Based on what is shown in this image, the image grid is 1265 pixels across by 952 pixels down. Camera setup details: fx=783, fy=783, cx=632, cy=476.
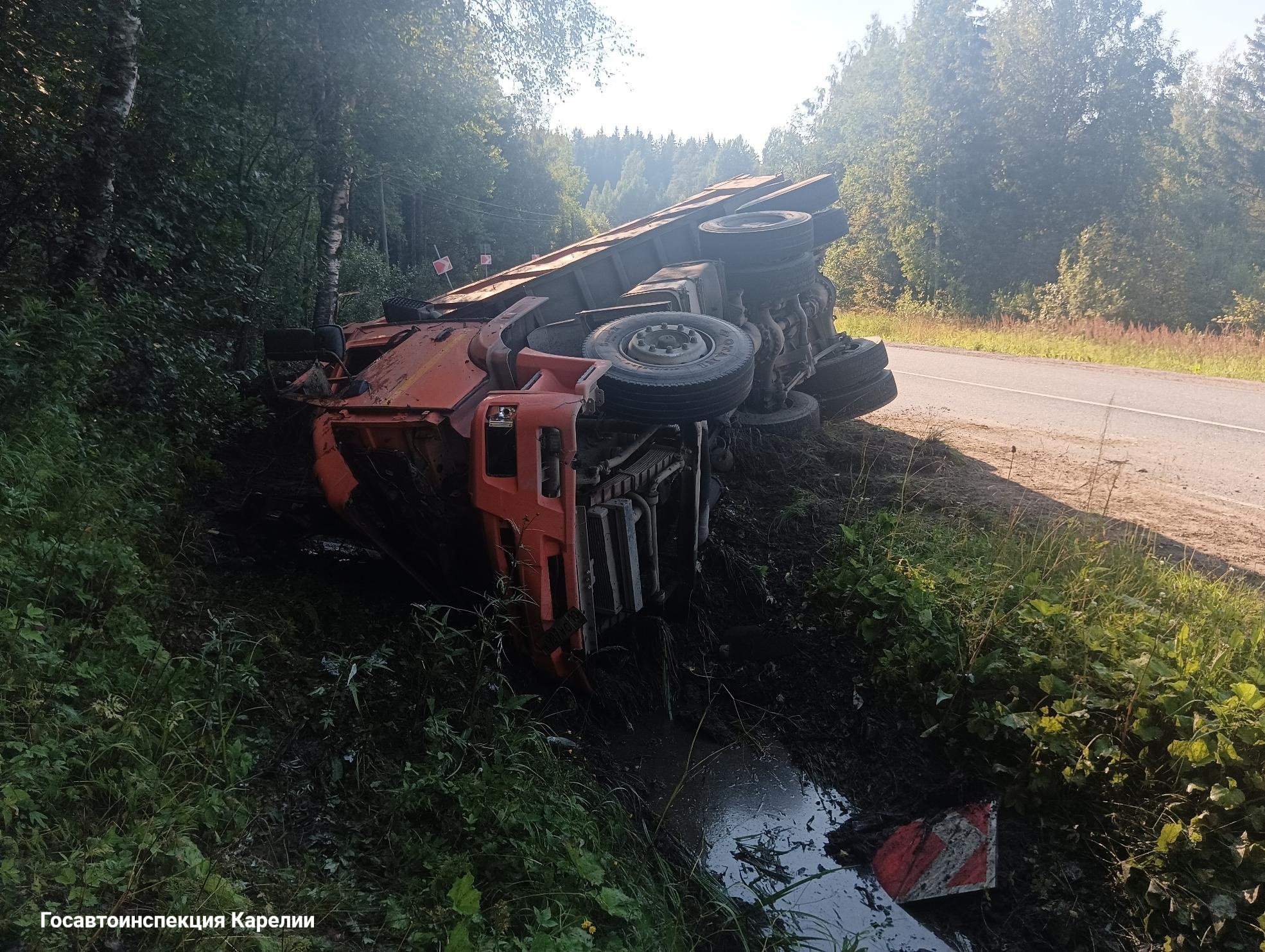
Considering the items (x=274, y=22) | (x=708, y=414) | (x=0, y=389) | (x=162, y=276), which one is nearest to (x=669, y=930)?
(x=708, y=414)

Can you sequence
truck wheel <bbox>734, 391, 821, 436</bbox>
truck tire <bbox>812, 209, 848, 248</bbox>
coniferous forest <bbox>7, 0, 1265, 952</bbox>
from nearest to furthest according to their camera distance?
coniferous forest <bbox>7, 0, 1265, 952</bbox> → truck wheel <bbox>734, 391, 821, 436</bbox> → truck tire <bbox>812, 209, 848, 248</bbox>

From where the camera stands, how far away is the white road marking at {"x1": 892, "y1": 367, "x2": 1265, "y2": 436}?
25.3ft

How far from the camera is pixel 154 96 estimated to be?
6.74 meters

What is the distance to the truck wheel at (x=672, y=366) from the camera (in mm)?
3949

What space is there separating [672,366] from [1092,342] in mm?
13146

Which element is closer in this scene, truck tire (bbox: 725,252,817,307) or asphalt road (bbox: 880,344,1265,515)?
truck tire (bbox: 725,252,817,307)

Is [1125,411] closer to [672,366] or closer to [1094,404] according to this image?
[1094,404]

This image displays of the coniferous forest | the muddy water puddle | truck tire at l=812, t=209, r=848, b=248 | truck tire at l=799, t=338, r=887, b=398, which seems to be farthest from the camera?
truck tire at l=812, t=209, r=848, b=248

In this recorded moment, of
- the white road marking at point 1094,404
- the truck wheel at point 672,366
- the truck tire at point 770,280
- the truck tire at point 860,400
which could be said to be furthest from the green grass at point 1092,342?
the truck wheel at point 672,366

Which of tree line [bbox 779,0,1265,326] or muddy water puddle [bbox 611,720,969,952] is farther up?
tree line [bbox 779,0,1265,326]

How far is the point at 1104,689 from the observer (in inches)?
128

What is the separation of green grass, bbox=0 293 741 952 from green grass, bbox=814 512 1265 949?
1418 millimetres

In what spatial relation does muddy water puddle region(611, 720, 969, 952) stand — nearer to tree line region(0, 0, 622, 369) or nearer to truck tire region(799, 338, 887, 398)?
truck tire region(799, 338, 887, 398)

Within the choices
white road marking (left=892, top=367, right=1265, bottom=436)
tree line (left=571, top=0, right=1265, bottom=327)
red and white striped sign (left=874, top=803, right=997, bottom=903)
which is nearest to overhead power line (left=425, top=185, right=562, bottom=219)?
tree line (left=571, top=0, right=1265, bottom=327)
